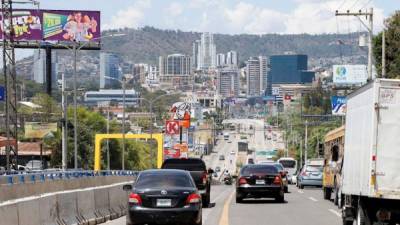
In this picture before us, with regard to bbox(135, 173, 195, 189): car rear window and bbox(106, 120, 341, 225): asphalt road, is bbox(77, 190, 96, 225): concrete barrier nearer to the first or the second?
bbox(106, 120, 341, 225): asphalt road

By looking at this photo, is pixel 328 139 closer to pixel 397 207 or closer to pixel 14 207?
pixel 397 207

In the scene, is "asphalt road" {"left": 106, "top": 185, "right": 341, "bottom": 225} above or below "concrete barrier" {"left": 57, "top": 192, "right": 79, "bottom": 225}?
below

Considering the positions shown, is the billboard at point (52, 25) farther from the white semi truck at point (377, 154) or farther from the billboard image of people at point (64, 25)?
the white semi truck at point (377, 154)

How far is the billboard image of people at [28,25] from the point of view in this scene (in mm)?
97188

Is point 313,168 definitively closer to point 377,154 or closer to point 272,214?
point 272,214

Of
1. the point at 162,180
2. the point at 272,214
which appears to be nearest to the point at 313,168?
the point at 272,214

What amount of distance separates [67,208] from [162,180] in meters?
2.32

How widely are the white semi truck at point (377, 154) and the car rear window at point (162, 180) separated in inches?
162

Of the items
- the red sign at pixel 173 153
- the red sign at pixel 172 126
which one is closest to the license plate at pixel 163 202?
the red sign at pixel 172 126

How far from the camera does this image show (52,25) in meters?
98.6

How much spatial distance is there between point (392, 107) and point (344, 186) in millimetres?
4615

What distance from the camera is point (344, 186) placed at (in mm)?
22562

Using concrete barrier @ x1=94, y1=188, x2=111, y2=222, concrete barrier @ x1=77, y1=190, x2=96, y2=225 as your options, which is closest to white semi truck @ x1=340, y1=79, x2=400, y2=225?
concrete barrier @ x1=77, y1=190, x2=96, y2=225

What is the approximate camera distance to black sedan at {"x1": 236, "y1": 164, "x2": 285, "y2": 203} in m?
37.0
